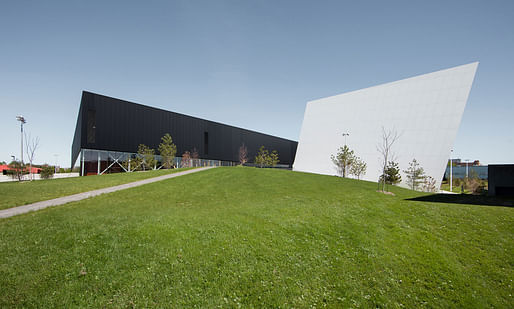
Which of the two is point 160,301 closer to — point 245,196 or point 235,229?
point 235,229

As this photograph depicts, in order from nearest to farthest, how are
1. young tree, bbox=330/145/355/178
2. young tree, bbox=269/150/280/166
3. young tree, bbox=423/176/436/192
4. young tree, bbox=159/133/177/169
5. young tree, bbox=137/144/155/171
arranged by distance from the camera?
young tree, bbox=423/176/436/192 → young tree, bbox=137/144/155/171 → young tree, bbox=330/145/355/178 → young tree, bbox=159/133/177/169 → young tree, bbox=269/150/280/166

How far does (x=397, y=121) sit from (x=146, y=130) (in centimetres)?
4137

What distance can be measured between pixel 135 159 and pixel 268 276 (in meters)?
36.5

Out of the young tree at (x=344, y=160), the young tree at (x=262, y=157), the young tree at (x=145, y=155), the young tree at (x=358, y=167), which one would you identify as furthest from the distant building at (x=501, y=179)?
the young tree at (x=262, y=157)

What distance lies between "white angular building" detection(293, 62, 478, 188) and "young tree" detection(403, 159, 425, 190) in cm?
60

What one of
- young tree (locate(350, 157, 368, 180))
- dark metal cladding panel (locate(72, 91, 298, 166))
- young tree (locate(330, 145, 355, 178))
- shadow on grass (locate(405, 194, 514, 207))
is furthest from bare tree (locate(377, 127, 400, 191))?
dark metal cladding panel (locate(72, 91, 298, 166))

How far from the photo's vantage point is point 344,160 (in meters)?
36.5

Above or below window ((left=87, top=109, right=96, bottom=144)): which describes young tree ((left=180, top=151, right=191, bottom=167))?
below

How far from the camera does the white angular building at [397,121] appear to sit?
2864cm

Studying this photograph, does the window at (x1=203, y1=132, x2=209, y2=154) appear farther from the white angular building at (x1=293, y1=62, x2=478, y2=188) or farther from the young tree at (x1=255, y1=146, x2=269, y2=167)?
the white angular building at (x1=293, y1=62, x2=478, y2=188)

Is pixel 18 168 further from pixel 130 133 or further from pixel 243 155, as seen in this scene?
pixel 243 155

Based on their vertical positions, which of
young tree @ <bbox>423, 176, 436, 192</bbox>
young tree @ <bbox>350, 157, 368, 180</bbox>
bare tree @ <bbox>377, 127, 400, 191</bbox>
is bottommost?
young tree @ <bbox>423, 176, 436, 192</bbox>

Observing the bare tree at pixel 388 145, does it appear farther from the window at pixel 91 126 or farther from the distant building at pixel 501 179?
the window at pixel 91 126

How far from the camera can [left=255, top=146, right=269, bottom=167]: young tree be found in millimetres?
59281
